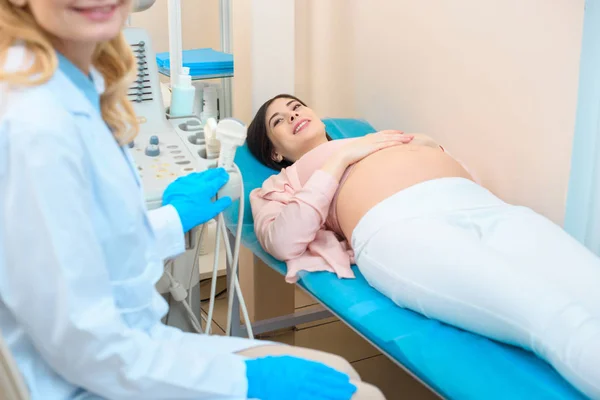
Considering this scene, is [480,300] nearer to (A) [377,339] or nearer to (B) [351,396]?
(A) [377,339]

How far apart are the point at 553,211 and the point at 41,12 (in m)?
1.45

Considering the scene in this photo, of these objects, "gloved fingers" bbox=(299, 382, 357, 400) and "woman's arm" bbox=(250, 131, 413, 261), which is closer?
"gloved fingers" bbox=(299, 382, 357, 400)

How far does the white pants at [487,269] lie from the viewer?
123cm

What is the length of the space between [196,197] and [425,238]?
0.57 metres

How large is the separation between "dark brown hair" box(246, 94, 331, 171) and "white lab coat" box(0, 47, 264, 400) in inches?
47.5

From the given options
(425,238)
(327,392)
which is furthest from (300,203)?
(327,392)

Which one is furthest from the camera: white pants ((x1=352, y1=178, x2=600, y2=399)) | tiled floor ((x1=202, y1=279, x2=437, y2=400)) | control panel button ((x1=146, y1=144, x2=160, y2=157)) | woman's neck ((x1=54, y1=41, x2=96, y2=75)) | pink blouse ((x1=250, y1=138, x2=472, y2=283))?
tiled floor ((x1=202, y1=279, x2=437, y2=400))

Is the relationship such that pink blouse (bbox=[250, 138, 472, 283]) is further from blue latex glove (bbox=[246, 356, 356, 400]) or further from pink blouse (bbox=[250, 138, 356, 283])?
blue latex glove (bbox=[246, 356, 356, 400])

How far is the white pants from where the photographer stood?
1234 millimetres

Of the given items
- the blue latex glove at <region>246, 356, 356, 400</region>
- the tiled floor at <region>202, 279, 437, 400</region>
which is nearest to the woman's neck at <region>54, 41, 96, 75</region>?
the blue latex glove at <region>246, 356, 356, 400</region>

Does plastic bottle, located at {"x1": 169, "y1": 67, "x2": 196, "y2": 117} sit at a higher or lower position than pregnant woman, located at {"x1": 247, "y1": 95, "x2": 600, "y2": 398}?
higher

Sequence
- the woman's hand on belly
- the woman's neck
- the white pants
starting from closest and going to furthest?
the woman's neck < the white pants < the woman's hand on belly

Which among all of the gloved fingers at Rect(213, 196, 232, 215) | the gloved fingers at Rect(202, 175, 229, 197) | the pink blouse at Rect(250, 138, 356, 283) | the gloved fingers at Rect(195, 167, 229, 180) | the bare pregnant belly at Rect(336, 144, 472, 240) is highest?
the gloved fingers at Rect(195, 167, 229, 180)

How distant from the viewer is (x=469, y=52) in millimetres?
2020
